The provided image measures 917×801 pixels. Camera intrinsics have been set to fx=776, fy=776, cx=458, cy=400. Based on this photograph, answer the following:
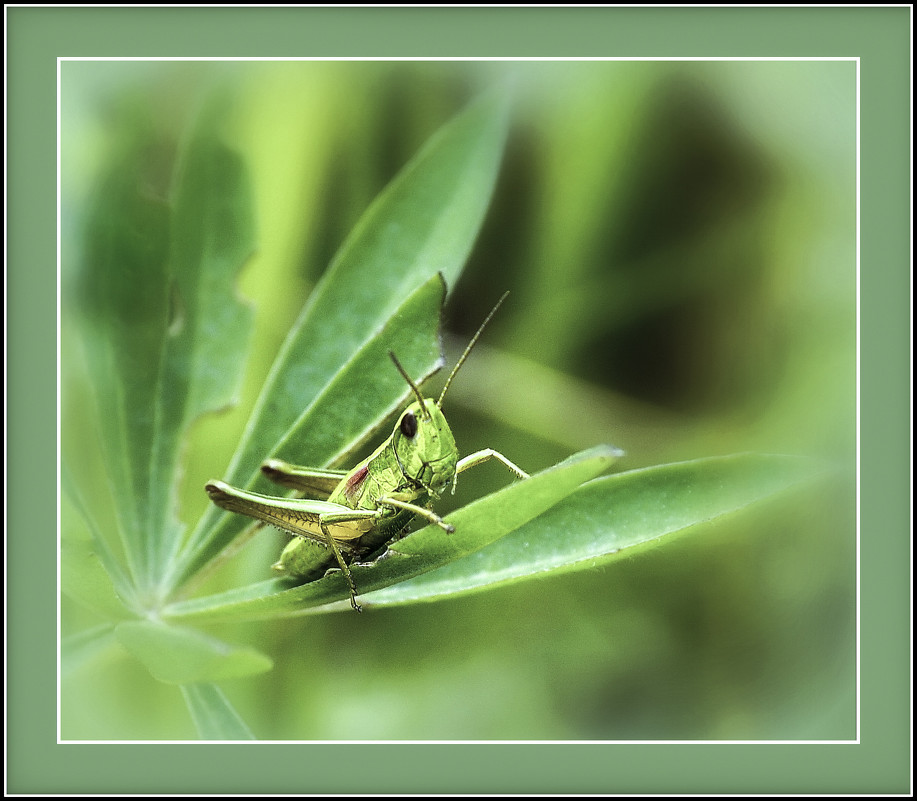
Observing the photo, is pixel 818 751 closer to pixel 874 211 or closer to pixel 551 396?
pixel 551 396

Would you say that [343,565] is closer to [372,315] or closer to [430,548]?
[430,548]

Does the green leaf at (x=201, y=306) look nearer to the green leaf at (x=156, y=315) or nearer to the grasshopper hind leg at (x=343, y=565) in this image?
the green leaf at (x=156, y=315)

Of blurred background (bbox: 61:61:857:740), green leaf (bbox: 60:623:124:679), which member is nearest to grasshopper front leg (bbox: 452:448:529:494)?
blurred background (bbox: 61:61:857:740)

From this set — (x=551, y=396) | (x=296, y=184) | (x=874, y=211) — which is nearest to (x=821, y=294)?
(x=874, y=211)

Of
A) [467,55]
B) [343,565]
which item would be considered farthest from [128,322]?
[467,55]

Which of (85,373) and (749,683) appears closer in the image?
(85,373)

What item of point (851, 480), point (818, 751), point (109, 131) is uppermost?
point (109, 131)

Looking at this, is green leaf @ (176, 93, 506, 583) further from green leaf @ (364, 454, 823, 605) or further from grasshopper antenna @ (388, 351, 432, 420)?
green leaf @ (364, 454, 823, 605)

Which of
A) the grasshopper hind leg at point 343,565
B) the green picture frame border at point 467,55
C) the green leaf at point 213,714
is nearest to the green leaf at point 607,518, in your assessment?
the grasshopper hind leg at point 343,565
